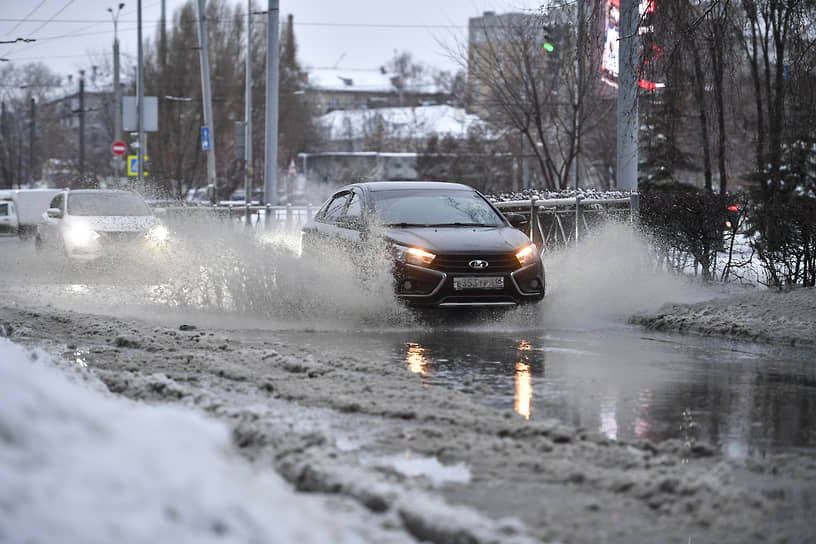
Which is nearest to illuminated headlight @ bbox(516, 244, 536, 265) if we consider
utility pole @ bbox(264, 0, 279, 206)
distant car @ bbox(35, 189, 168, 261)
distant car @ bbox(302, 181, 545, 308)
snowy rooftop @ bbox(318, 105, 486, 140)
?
distant car @ bbox(302, 181, 545, 308)

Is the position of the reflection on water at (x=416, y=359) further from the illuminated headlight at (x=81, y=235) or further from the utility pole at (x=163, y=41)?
the utility pole at (x=163, y=41)

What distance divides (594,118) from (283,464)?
28979 millimetres

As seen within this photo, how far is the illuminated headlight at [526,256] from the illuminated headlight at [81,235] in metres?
11.1

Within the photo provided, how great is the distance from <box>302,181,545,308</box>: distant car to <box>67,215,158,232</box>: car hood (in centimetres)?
857

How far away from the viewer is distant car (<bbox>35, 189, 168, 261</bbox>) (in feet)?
68.2

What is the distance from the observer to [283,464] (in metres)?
5.10

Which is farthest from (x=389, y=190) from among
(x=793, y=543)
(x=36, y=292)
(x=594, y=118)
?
(x=594, y=118)

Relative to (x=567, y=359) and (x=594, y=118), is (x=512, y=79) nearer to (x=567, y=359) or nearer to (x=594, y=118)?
(x=594, y=118)

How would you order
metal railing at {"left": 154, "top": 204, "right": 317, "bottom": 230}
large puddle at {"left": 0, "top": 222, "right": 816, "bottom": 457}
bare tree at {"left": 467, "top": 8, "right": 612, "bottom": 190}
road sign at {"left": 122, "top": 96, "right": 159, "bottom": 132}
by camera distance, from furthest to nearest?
road sign at {"left": 122, "top": 96, "right": 159, "bottom": 132}
metal railing at {"left": 154, "top": 204, "right": 317, "bottom": 230}
bare tree at {"left": 467, "top": 8, "right": 612, "bottom": 190}
large puddle at {"left": 0, "top": 222, "right": 816, "bottom": 457}

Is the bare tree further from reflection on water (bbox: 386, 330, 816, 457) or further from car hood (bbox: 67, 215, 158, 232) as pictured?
reflection on water (bbox: 386, 330, 816, 457)

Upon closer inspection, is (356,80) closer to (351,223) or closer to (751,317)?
(351,223)

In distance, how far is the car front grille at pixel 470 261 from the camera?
37.7 ft

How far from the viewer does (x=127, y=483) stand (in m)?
3.78

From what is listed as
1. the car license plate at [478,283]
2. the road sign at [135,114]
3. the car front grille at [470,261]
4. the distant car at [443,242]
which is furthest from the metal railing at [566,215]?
the road sign at [135,114]
